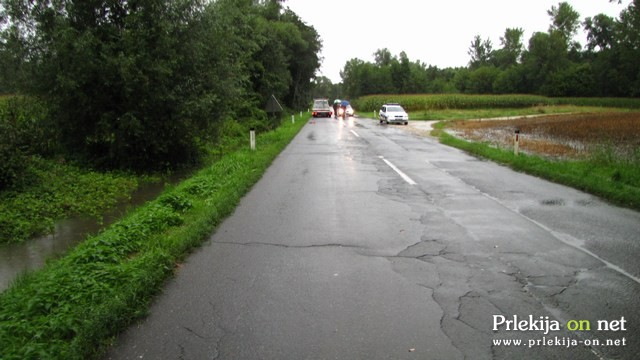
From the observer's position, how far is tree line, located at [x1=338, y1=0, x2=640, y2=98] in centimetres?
8288

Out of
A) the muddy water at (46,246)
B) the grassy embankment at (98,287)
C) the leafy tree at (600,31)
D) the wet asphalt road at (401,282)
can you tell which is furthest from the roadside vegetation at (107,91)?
the leafy tree at (600,31)

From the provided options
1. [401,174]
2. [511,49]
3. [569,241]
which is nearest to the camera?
[569,241]

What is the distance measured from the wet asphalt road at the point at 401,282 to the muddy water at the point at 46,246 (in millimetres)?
2457

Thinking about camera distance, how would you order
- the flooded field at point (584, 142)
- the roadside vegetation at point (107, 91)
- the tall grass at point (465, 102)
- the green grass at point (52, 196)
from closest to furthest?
the green grass at point (52, 196)
the roadside vegetation at point (107, 91)
the flooded field at point (584, 142)
the tall grass at point (465, 102)

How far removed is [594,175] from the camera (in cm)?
1177

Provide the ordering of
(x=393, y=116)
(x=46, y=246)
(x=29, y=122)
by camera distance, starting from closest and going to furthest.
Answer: (x=46, y=246) → (x=29, y=122) → (x=393, y=116)

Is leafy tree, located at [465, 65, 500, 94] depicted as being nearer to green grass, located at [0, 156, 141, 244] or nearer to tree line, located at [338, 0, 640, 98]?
tree line, located at [338, 0, 640, 98]

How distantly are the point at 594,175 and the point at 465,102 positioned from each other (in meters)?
58.8

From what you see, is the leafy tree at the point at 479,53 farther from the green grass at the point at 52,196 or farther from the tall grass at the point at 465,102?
the green grass at the point at 52,196

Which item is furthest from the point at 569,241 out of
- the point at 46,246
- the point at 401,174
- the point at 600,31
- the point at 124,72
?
the point at 600,31

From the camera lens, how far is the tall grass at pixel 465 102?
64938mm

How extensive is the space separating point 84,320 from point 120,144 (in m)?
10.7

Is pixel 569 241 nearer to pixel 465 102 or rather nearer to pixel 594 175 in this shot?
pixel 594 175

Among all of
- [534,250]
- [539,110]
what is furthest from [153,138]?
[539,110]
